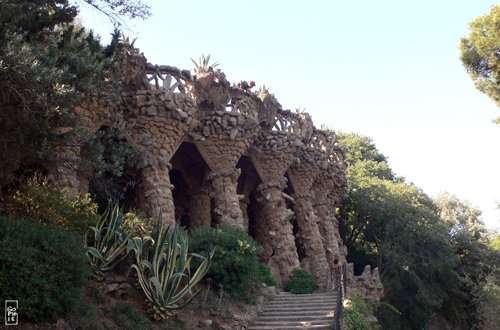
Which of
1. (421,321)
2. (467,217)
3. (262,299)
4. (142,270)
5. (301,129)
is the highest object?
(301,129)

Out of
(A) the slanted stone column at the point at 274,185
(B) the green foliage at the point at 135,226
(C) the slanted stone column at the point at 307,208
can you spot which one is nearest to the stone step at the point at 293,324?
(B) the green foliage at the point at 135,226

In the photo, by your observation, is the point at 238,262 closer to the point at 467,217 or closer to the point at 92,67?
the point at 92,67

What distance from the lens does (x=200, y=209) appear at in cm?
1692

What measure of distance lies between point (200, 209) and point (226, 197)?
6.19 feet

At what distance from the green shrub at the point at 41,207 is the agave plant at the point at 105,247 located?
0.33 meters

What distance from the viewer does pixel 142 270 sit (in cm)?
861

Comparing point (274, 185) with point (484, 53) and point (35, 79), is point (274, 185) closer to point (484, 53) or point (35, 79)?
point (484, 53)

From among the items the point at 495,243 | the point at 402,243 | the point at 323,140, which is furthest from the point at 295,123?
the point at 495,243

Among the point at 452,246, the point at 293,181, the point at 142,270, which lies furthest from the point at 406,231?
the point at 142,270

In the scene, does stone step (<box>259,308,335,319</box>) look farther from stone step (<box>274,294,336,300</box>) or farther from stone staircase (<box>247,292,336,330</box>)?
stone step (<box>274,294,336,300</box>)

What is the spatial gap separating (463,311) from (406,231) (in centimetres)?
531

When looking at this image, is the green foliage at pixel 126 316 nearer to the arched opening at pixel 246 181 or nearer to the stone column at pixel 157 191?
the stone column at pixel 157 191

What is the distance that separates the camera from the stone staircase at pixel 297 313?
419 inches

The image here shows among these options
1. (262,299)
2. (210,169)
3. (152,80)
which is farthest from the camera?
(210,169)
